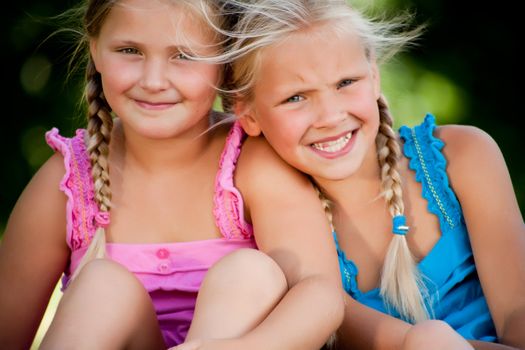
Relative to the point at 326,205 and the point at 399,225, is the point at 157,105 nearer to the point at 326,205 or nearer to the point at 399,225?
the point at 326,205

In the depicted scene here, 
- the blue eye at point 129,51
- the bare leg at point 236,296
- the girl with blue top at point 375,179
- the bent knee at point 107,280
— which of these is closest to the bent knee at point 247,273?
the bare leg at point 236,296

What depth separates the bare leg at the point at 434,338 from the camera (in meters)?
1.90

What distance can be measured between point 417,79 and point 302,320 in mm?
2054

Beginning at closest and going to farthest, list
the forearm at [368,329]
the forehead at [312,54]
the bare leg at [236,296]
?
1. the bare leg at [236,296]
2. the forearm at [368,329]
3. the forehead at [312,54]

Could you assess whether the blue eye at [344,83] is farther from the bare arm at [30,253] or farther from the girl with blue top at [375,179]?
the bare arm at [30,253]

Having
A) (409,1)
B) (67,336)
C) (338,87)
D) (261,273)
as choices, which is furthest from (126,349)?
(409,1)

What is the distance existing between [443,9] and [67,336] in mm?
2442

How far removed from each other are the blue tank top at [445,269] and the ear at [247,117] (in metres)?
0.35

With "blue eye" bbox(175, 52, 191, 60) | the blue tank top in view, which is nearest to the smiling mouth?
"blue eye" bbox(175, 52, 191, 60)

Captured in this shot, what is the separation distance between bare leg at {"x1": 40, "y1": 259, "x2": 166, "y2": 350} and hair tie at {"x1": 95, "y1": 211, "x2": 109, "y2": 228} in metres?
0.41

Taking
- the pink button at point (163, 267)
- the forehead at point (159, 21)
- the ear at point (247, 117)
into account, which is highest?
the forehead at point (159, 21)

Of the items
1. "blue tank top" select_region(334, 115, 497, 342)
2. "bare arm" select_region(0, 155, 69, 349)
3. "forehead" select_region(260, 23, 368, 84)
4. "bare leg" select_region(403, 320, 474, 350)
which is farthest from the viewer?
"bare arm" select_region(0, 155, 69, 349)

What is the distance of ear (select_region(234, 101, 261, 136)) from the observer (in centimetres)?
251

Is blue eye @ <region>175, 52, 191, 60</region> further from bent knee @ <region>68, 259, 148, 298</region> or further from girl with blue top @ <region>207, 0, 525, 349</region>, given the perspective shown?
bent knee @ <region>68, 259, 148, 298</region>
